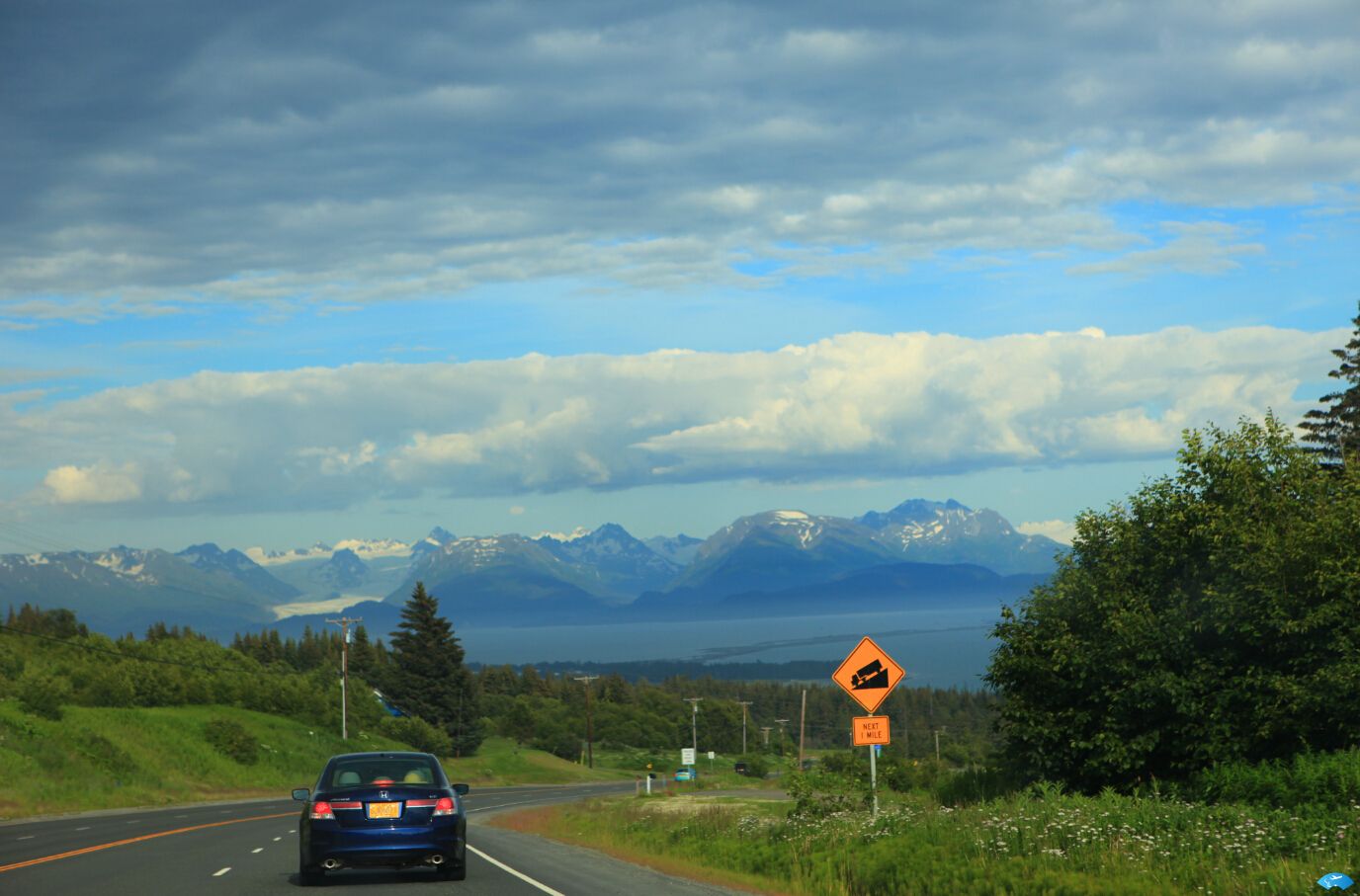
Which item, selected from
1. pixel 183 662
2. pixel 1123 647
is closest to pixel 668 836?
pixel 1123 647

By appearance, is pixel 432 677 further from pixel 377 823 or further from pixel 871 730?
pixel 377 823

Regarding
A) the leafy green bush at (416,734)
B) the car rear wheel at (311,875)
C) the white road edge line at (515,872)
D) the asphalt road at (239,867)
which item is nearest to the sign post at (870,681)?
the asphalt road at (239,867)

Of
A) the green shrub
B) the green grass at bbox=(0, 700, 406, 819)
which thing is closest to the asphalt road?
the green shrub

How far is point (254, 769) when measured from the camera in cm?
8612

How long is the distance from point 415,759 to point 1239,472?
23.0 meters

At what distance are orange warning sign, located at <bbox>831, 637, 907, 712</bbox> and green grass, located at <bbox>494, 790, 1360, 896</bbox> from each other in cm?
197

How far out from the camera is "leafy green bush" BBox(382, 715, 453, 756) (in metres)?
115

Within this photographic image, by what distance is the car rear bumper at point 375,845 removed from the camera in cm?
1762

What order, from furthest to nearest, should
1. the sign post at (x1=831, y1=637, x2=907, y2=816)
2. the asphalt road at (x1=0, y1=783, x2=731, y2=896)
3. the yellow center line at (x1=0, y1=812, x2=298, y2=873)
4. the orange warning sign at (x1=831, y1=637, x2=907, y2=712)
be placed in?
the yellow center line at (x1=0, y1=812, x2=298, y2=873)
the orange warning sign at (x1=831, y1=637, x2=907, y2=712)
the sign post at (x1=831, y1=637, x2=907, y2=816)
the asphalt road at (x1=0, y1=783, x2=731, y2=896)

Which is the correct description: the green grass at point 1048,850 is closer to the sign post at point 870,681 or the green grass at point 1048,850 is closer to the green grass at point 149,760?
the sign post at point 870,681

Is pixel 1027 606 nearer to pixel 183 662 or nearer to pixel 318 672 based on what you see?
pixel 183 662

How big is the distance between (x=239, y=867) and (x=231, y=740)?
68589 mm

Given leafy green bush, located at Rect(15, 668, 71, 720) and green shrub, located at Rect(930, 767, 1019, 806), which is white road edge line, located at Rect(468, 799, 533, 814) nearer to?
green shrub, located at Rect(930, 767, 1019, 806)

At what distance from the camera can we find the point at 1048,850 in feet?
54.4
